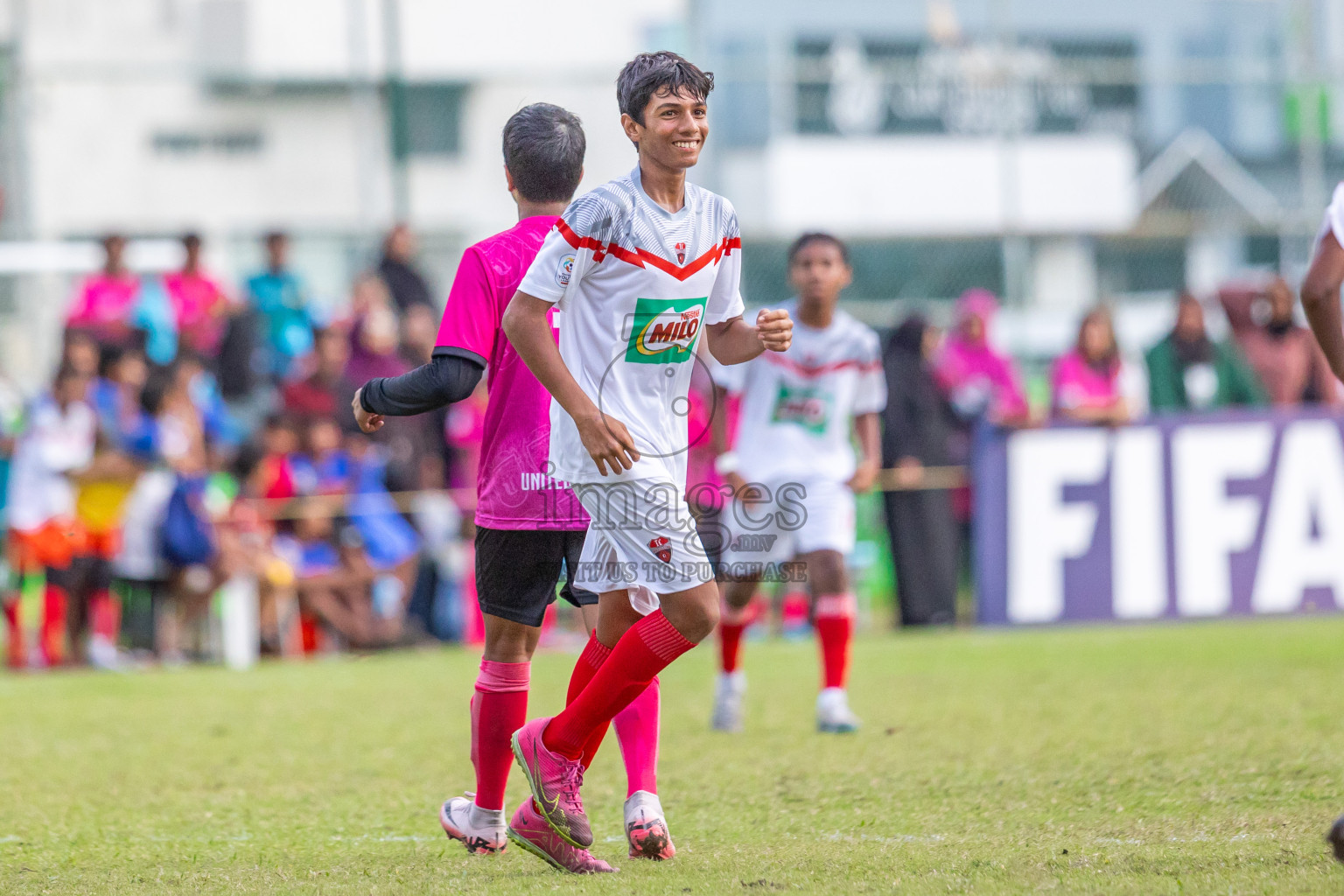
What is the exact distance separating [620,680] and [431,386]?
85 cm

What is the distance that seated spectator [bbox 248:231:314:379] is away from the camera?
40.4ft

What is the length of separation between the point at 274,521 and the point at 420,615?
1237 millimetres

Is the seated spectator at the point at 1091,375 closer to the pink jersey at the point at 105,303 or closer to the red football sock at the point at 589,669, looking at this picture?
the pink jersey at the point at 105,303

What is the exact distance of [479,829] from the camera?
14.4 feet

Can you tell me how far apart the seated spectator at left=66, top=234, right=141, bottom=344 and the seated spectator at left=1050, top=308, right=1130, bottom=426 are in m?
6.84

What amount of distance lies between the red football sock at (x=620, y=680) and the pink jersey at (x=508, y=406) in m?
0.37

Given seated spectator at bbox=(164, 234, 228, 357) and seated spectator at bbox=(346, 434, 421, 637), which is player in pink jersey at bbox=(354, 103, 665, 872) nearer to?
seated spectator at bbox=(346, 434, 421, 637)

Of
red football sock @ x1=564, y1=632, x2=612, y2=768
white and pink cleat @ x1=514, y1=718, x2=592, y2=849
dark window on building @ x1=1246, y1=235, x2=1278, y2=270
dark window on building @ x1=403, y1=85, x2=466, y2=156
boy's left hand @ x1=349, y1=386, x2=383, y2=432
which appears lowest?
white and pink cleat @ x1=514, y1=718, x2=592, y2=849

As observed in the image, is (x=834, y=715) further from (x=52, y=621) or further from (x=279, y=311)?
(x=279, y=311)

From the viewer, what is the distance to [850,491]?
7488 millimetres

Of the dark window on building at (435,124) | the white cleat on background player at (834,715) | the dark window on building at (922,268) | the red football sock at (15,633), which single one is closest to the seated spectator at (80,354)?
the red football sock at (15,633)

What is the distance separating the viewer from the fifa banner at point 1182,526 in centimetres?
1175

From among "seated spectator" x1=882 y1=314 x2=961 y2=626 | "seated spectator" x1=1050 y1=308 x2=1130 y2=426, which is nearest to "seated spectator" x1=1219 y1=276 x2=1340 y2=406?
"seated spectator" x1=1050 y1=308 x2=1130 y2=426

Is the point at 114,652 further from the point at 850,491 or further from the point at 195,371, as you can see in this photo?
the point at 850,491
